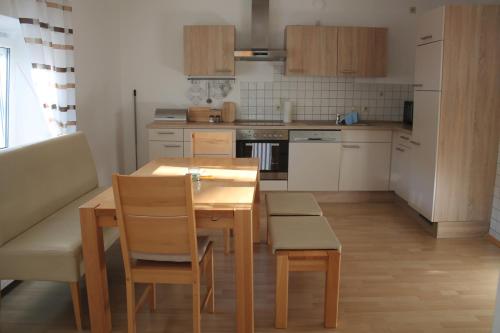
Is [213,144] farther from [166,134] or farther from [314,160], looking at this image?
[314,160]

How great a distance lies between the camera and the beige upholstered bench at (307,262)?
95.6 inches

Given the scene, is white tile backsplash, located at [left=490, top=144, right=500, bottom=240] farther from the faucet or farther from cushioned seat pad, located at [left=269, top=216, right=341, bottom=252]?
cushioned seat pad, located at [left=269, top=216, right=341, bottom=252]

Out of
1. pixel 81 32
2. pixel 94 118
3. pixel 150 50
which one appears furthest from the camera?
pixel 150 50

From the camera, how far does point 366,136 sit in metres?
4.90

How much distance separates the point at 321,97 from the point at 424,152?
1688mm

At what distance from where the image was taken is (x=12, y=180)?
8.37 ft

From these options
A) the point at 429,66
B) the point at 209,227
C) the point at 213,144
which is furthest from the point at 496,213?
the point at 209,227

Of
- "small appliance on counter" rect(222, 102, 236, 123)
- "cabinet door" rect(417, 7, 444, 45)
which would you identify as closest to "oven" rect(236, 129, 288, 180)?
"small appliance on counter" rect(222, 102, 236, 123)

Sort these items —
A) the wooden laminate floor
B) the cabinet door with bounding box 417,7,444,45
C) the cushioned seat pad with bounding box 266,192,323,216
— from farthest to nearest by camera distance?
the cabinet door with bounding box 417,7,444,45 < the cushioned seat pad with bounding box 266,192,323,216 < the wooden laminate floor

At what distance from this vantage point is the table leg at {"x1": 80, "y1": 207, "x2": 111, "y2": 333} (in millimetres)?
2273

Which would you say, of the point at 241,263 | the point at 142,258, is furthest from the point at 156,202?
the point at 241,263

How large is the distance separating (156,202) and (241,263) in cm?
55

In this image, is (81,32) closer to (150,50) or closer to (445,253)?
(150,50)

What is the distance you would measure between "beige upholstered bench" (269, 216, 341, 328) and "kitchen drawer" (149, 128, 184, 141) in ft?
8.63
